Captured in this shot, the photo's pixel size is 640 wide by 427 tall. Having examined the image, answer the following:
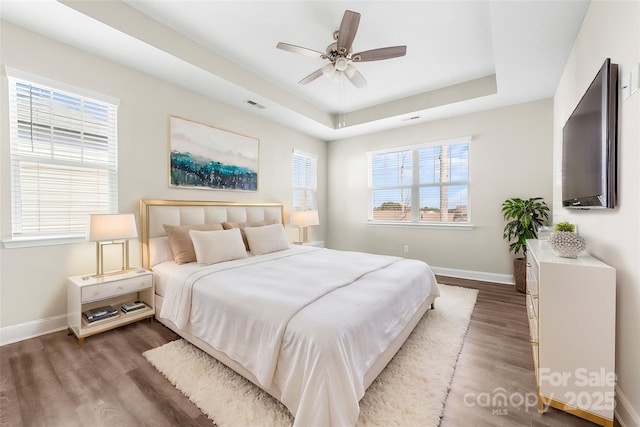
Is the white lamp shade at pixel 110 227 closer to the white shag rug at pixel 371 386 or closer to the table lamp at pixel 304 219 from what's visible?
the white shag rug at pixel 371 386

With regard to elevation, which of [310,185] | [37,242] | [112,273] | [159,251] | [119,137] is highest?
[119,137]

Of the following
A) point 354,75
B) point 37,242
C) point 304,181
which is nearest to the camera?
point 37,242

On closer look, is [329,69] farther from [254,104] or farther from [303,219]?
[303,219]

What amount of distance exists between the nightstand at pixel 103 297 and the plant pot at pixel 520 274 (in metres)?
4.53

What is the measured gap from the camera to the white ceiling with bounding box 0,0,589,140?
86.7 inches

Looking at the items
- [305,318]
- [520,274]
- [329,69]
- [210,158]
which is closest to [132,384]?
[305,318]

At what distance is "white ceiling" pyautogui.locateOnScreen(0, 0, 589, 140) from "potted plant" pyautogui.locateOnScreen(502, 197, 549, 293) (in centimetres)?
150

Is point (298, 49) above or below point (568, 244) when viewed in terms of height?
above

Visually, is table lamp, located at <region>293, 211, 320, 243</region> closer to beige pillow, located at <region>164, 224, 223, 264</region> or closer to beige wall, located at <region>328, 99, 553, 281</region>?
beige wall, located at <region>328, 99, 553, 281</region>

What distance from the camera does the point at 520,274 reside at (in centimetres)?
358

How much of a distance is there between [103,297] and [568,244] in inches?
144

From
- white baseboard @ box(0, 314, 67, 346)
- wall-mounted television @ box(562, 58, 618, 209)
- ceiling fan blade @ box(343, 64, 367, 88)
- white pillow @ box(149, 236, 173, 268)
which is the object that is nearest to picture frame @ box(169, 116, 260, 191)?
white pillow @ box(149, 236, 173, 268)

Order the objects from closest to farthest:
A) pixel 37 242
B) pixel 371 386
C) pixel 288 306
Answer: pixel 288 306, pixel 371 386, pixel 37 242

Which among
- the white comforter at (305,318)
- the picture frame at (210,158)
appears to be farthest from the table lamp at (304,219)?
the white comforter at (305,318)
